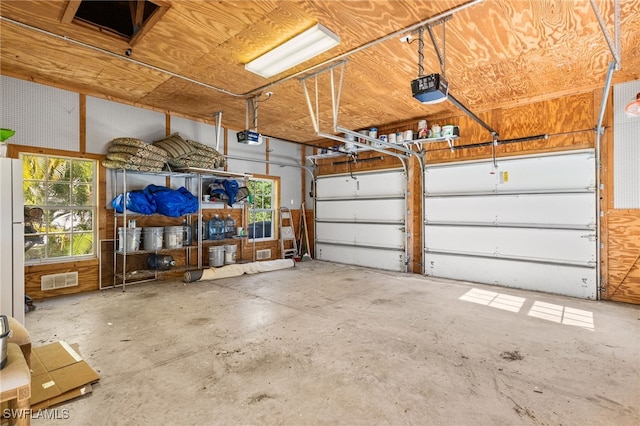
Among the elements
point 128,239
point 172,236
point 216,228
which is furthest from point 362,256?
point 128,239

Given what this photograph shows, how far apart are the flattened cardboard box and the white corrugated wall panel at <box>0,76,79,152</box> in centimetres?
322

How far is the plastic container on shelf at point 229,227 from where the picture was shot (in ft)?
20.0

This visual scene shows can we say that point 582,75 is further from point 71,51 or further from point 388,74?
point 71,51

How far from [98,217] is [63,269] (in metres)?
0.85

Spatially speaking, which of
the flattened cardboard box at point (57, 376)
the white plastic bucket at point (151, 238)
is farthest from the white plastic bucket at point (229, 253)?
the flattened cardboard box at point (57, 376)

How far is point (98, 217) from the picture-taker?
15.6ft

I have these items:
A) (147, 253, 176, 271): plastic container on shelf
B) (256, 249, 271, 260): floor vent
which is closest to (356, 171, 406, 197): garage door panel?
(256, 249, 271, 260): floor vent

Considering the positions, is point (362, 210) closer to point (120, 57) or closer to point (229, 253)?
point (229, 253)

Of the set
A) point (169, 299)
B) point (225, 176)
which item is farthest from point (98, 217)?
point (225, 176)

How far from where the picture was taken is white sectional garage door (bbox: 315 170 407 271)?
6371 millimetres

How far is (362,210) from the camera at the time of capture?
22.7 ft

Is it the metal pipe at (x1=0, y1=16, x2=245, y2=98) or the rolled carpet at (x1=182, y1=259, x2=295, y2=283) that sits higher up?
the metal pipe at (x1=0, y1=16, x2=245, y2=98)

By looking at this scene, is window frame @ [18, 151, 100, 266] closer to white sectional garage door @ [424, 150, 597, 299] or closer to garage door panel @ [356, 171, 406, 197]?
garage door panel @ [356, 171, 406, 197]

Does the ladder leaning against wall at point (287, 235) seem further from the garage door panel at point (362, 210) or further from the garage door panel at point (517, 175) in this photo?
the garage door panel at point (517, 175)
